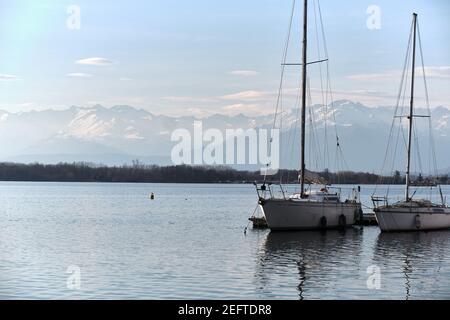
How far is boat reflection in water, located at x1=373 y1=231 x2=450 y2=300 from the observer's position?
1233 inches

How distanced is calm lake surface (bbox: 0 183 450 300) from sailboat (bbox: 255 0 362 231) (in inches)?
39.4

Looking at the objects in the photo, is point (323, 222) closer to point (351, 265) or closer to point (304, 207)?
point (304, 207)

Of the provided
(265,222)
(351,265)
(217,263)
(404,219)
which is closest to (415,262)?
(351,265)

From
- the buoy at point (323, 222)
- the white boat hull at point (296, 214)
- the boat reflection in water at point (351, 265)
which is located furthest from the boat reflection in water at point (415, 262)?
the white boat hull at point (296, 214)

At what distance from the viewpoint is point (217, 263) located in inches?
1531

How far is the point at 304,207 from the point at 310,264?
1517 cm

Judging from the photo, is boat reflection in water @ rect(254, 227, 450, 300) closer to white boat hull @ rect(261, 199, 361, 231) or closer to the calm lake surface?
the calm lake surface

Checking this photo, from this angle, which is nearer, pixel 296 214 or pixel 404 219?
pixel 296 214
